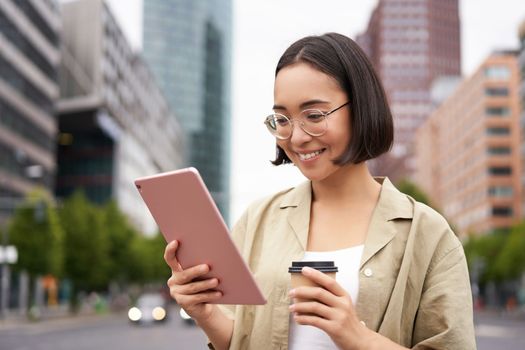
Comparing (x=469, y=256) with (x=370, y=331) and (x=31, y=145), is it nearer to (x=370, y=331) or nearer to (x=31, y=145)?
(x=31, y=145)

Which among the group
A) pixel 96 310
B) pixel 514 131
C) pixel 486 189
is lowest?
pixel 96 310

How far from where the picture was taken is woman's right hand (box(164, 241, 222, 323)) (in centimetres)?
257

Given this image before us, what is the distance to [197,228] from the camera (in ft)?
8.27

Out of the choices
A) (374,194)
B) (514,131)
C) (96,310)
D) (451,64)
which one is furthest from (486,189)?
(374,194)

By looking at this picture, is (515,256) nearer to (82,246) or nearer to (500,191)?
(500,191)

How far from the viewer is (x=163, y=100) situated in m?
127

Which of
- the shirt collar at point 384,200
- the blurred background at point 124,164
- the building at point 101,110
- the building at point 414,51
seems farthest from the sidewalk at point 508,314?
the building at point 414,51

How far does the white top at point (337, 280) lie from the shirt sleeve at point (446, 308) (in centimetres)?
23

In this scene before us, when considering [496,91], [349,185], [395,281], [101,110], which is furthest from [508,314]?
[395,281]

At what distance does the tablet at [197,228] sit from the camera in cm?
244

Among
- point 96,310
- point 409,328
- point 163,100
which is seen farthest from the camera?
point 163,100

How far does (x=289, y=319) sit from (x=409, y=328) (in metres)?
0.38

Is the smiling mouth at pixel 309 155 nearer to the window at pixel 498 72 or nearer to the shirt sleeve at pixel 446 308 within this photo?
the shirt sleeve at pixel 446 308

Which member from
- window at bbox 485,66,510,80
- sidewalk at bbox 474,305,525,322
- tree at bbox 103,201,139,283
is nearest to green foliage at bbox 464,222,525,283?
sidewalk at bbox 474,305,525,322
